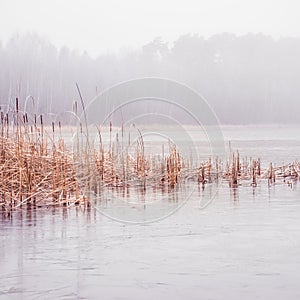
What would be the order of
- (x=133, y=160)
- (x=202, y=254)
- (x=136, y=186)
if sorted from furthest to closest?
(x=133, y=160) → (x=136, y=186) → (x=202, y=254)

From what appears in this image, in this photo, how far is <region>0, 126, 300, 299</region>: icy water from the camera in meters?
3.29

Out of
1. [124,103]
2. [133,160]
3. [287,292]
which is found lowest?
[287,292]

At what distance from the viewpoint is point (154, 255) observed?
405cm

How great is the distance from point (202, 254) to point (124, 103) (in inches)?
147

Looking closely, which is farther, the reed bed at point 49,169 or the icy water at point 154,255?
the reed bed at point 49,169

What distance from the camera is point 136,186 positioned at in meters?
7.57

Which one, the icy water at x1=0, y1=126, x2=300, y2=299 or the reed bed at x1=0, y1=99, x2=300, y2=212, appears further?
the reed bed at x1=0, y1=99, x2=300, y2=212

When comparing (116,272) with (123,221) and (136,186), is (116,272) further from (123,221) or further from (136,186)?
(136,186)

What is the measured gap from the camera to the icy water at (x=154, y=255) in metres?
3.29

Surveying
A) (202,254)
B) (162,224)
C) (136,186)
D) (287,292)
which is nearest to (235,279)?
(287,292)

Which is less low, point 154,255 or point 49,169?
point 49,169

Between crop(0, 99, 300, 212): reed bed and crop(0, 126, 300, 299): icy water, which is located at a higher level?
crop(0, 99, 300, 212): reed bed

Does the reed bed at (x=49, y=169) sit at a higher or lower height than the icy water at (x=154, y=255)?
higher

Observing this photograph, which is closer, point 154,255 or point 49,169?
point 154,255
